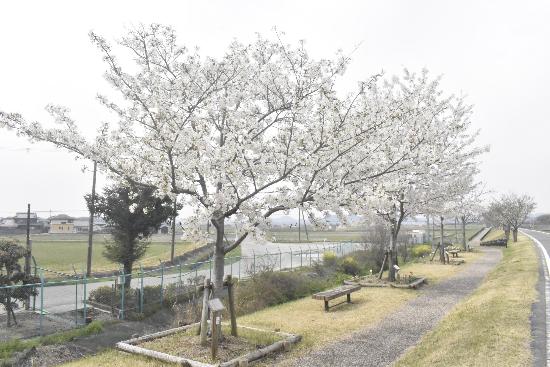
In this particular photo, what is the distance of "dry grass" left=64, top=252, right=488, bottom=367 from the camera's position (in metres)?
9.03

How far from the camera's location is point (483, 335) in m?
8.97

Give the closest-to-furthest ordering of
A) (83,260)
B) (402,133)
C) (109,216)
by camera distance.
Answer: (402,133) < (109,216) < (83,260)

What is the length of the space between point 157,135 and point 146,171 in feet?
3.19

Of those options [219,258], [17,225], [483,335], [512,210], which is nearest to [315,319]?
[219,258]

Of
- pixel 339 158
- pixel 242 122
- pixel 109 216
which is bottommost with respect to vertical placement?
pixel 109 216

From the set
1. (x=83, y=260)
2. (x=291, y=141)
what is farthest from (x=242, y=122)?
(x=83, y=260)

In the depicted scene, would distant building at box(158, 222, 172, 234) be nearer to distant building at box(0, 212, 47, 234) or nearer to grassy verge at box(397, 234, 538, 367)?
grassy verge at box(397, 234, 538, 367)

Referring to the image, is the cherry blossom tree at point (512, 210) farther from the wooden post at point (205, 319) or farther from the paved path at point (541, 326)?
the wooden post at point (205, 319)

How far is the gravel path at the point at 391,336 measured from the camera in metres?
8.41

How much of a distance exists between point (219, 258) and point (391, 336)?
419 cm

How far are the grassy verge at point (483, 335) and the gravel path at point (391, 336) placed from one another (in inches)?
14.2

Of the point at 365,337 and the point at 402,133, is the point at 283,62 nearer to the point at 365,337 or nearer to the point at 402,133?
the point at 402,133

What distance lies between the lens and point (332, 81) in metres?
9.63

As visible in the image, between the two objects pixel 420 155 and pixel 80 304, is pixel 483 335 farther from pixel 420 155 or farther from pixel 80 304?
pixel 80 304
